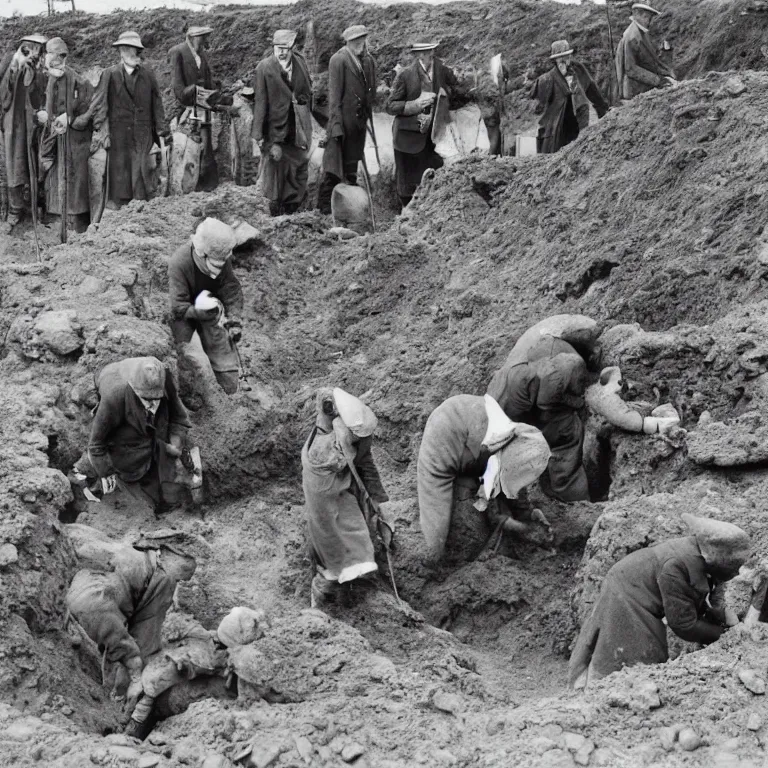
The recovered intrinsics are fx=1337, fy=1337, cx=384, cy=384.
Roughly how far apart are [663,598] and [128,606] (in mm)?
2659

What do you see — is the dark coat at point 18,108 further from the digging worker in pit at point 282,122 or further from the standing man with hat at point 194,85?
the digging worker in pit at point 282,122

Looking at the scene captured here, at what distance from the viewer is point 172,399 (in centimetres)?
874

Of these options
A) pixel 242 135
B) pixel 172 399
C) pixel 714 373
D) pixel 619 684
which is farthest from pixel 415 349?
pixel 242 135

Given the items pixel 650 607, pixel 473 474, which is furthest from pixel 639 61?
pixel 650 607

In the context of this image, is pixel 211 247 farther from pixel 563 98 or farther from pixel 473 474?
pixel 563 98

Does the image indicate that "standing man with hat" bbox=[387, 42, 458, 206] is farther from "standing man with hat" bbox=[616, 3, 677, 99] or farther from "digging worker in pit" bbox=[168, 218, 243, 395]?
"digging worker in pit" bbox=[168, 218, 243, 395]

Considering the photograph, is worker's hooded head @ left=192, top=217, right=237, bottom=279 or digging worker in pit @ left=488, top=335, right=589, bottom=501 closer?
digging worker in pit @ left=488, top=335, right=589, bottom=501

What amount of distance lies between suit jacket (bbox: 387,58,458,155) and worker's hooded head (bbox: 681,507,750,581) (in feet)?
27.2

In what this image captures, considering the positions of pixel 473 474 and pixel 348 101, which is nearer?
pixel 473 474

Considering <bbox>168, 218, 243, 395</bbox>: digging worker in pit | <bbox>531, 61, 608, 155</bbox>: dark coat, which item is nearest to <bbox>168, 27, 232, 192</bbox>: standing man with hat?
<bbox>531, 61, 608, 155</bbox>: dark coat

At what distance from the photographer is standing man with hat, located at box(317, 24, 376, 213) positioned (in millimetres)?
12914

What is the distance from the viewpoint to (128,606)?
6.75 metres

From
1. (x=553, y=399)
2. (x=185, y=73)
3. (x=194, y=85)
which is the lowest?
(x=553, y=399)

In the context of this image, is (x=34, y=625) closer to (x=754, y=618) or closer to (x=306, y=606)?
(x=306, y=606)
